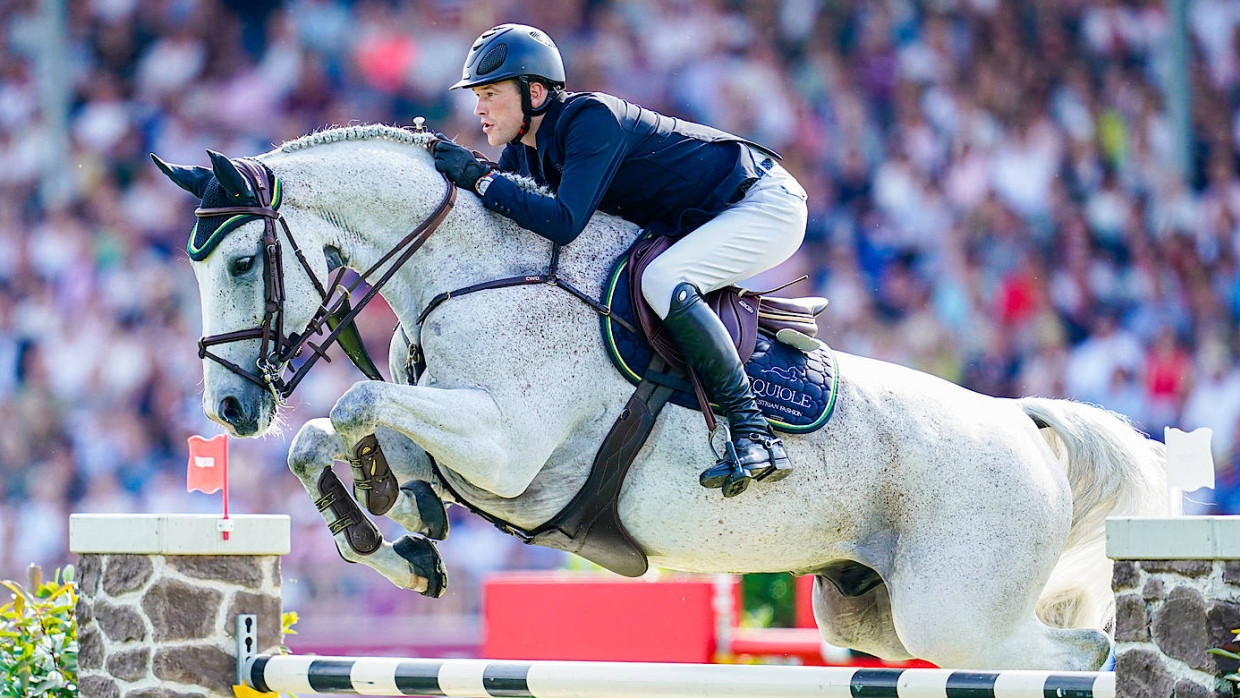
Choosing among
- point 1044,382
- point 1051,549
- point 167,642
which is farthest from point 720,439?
point 1044,382

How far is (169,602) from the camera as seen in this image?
4609 millimetres

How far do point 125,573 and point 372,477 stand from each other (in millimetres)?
1052

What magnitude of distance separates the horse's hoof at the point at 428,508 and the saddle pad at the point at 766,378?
0.60 meters

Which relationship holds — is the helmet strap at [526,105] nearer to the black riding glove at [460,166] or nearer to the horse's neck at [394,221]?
the black riding glove at [460,166]

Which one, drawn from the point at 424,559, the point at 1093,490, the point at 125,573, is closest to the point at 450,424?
the point at 424,559

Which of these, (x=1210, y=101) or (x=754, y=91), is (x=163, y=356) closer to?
(x=754, y=91)

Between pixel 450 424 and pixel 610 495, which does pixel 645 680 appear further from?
pixel 450 424

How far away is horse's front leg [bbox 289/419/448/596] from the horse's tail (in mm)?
1939

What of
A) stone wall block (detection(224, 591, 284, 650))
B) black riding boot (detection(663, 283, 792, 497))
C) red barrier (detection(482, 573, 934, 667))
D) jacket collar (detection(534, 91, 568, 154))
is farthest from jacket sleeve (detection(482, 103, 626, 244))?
red barrier (detection(482, 573, 934, 667))

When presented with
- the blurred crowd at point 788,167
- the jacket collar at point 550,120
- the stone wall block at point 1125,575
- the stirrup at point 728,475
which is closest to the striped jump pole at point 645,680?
the stone wall block at point 1125,575

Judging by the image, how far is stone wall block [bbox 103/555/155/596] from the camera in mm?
4641

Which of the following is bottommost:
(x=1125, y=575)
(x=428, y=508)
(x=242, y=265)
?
(x=1125, y=575)

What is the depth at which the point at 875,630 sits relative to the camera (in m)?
4.80

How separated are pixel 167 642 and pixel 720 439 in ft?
5.65
